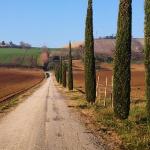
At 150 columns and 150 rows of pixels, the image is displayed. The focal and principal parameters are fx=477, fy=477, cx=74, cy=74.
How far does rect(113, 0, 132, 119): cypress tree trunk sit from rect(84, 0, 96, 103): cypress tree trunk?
36.0 ft

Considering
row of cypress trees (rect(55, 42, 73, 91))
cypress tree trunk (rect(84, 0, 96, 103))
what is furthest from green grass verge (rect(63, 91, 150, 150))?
row of cypress trees (rect(55, 42, 73, 91))

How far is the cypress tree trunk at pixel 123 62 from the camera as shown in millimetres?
20922

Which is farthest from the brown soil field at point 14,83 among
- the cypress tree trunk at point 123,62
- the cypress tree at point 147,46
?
the cypress tree at point 147,46

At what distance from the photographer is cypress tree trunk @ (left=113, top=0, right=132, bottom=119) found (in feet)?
68.6

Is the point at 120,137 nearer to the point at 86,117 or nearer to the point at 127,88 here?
the point at 127,88

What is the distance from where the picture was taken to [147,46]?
1767 cm

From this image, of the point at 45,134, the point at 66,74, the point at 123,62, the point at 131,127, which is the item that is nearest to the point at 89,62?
the point at 123,62

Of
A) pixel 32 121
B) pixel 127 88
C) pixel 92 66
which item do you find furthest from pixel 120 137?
pixel 92 66

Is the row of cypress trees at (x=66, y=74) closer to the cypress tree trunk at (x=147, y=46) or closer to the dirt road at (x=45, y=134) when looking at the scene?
the dirt road at (x=45, y=134)

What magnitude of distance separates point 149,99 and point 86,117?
22.6ft

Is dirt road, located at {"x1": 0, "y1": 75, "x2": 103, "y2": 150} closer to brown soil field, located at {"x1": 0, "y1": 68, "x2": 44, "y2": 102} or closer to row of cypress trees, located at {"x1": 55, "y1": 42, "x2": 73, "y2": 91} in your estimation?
brown soil field, located at {"x1": 0, "y1": 68, "x2": 44, "y2": 102}

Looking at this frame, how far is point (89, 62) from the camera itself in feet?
109

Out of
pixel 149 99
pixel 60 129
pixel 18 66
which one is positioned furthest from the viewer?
pixel 18 66

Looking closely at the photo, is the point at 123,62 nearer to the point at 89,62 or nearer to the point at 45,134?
the point at 45,134
